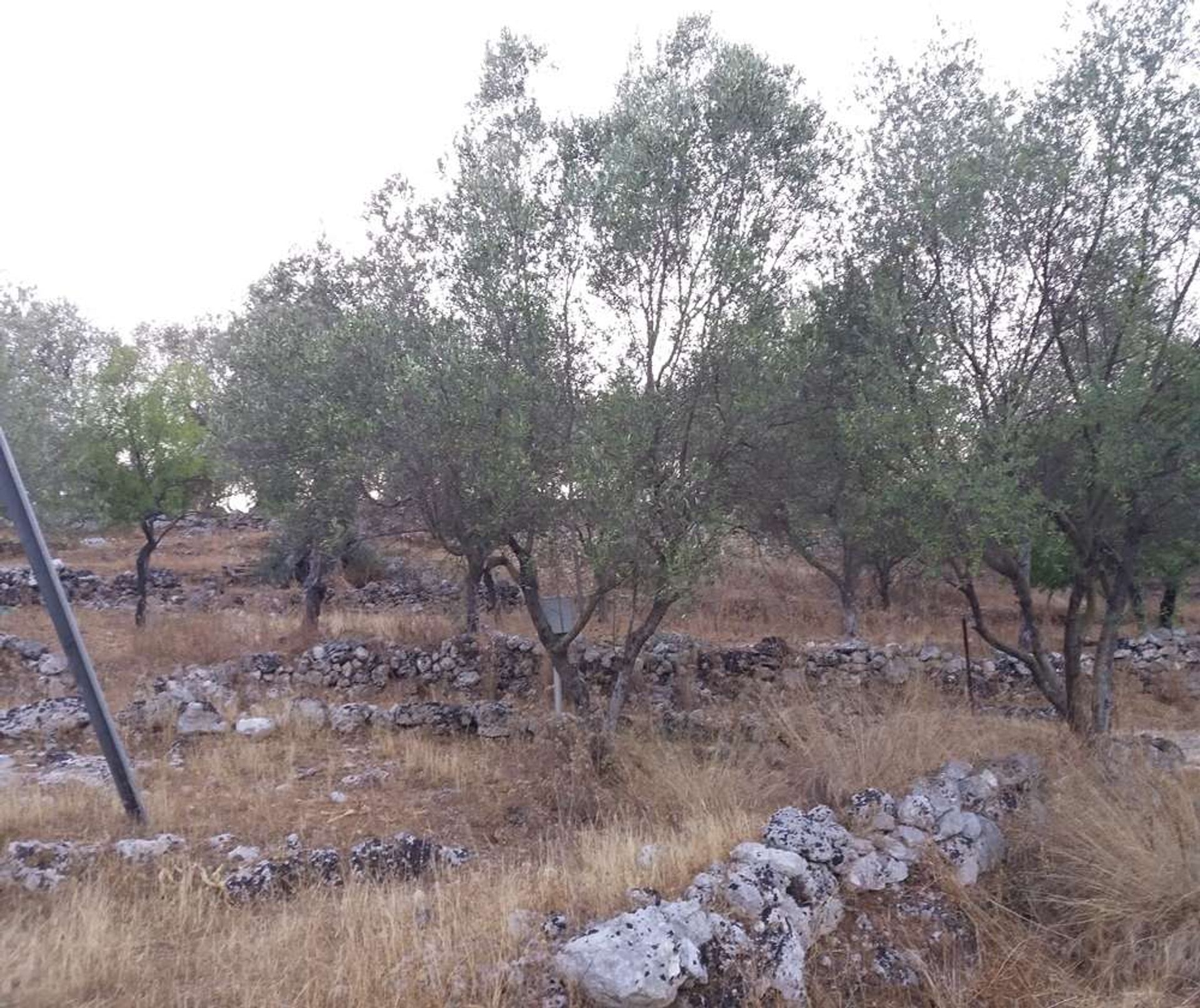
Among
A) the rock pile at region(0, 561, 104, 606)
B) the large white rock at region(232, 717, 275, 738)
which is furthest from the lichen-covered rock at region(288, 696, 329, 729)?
the rock pile at region(0, 561, 104, 606)

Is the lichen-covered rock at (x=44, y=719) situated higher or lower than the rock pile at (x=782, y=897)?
lower

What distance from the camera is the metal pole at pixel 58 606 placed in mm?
5742

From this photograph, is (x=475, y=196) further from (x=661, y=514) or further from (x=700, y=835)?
(x=700, y=835)

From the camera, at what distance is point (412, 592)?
25047mm

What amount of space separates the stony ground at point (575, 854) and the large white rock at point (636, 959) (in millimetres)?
16

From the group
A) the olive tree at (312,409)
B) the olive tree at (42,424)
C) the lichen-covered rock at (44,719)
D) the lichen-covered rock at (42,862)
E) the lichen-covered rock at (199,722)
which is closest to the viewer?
the lichen-covered rock at (42,862)

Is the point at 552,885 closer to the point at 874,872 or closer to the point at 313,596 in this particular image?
the point at 874,872

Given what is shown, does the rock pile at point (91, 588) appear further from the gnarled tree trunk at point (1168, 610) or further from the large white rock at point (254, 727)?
the gnarled tree trunk at point (1168, 610)

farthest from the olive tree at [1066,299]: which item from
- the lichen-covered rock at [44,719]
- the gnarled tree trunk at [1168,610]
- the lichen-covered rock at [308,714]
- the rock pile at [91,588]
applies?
the rock pile at [91,588]

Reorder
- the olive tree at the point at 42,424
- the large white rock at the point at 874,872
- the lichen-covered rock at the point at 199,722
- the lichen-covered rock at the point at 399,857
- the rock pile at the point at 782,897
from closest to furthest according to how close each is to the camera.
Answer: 1. the rock pile at the point at 782,897
2. the large white rock at the point at 874,872
3. the lichen-covered rock at the point at 399,857
4. the lichen-covered rock at the point at 199,722
5. the olive tree at the point at 42,424

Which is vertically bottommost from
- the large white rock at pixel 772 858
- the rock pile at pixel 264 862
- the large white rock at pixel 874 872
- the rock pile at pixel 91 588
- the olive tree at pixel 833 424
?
the rock pile at pixel 264 862

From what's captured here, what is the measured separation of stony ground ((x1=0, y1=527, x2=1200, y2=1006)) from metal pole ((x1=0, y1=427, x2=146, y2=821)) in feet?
2.35

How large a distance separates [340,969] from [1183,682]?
655 inches

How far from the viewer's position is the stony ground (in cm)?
430
